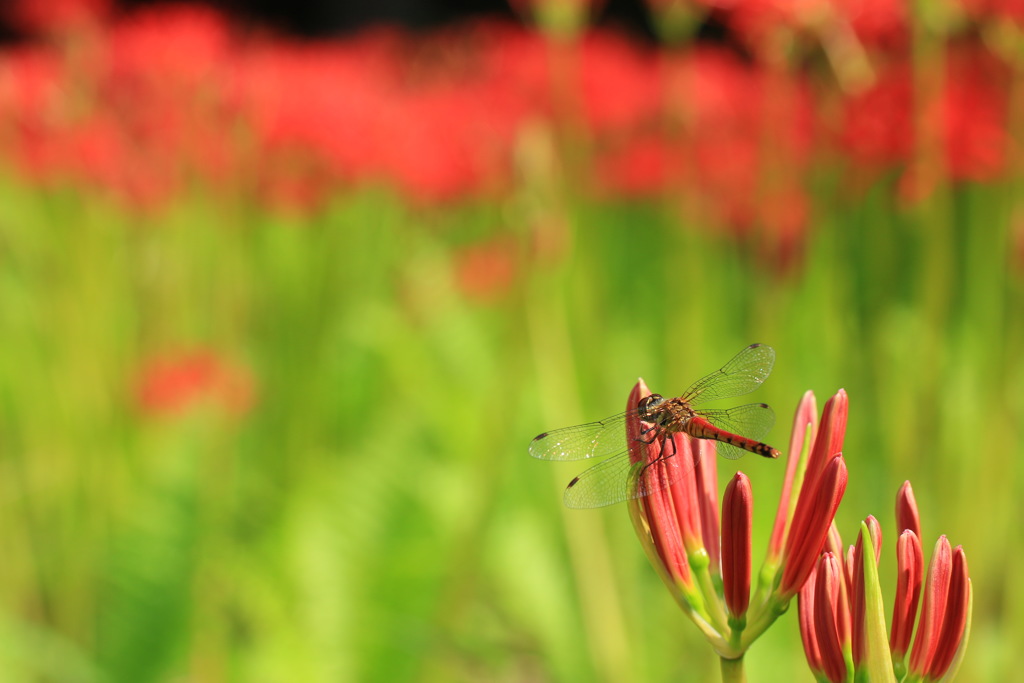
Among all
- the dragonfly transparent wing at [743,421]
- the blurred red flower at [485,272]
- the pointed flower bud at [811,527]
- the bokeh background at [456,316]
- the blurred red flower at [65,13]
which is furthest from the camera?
the blurred red flower at [485,272]

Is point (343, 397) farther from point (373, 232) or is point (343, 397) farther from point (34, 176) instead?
point (34, 176)

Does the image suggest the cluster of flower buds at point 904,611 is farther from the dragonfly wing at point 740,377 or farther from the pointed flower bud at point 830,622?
the dragonfly wing at point 740,377

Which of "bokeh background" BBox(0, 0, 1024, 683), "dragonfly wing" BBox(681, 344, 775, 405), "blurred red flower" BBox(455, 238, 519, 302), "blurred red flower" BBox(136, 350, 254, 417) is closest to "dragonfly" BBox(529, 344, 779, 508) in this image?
"dragonfly wing" BBox(681, 344, 775, 405)

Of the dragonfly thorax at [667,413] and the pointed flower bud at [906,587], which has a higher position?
the dragonfly thorax at [667,413]

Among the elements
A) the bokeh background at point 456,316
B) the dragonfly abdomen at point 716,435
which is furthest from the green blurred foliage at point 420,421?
the dragonfly abdomen at point 716,435

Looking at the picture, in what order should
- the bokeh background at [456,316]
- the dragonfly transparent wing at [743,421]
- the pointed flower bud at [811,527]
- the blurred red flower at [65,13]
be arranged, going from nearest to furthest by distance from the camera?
the pointed flower bud at [811,527] → the dragonfly transparent wing at [743,421] → the bokeh background at [456,316] → the blurred red flower at [65,13]

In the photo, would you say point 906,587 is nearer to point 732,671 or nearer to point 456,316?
point 732,671

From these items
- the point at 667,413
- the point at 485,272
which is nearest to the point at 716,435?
the point at 667,413

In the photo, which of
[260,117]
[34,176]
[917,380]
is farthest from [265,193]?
[917,380]
